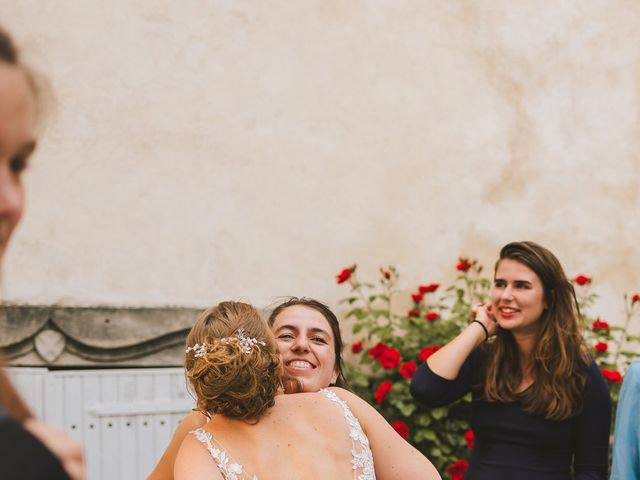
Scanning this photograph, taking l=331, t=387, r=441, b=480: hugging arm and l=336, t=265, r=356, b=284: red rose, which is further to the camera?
l=336, t=265, r=356, b=284: red rose

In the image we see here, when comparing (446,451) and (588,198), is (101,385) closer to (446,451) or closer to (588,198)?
(446,451)

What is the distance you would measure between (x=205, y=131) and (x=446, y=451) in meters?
2.12

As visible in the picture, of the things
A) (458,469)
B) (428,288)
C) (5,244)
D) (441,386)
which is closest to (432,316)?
(428,288)

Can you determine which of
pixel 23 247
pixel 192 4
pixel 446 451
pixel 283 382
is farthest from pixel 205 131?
pixel 283 382

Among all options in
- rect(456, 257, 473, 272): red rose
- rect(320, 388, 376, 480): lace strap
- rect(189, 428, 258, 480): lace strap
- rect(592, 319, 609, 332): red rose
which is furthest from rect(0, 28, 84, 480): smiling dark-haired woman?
rect(592, 319, 609, 332): red rose

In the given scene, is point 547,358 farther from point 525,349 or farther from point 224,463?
point 224,463

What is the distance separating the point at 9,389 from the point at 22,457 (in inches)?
2.2

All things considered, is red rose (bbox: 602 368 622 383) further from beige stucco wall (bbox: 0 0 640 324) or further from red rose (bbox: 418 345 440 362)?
beige stucco wall (bbox: 0 0 640 324)

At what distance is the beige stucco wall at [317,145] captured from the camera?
14.9 feet

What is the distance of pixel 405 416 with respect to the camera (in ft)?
15.6

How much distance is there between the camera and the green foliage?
186 inches

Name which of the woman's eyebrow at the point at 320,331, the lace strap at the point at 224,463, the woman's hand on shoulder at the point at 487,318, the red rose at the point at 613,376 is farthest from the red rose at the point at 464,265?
the lace strap at the point at 224,463

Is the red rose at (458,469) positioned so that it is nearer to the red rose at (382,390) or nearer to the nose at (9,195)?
the red rose at (382,390)

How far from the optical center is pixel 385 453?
7.88 ft
